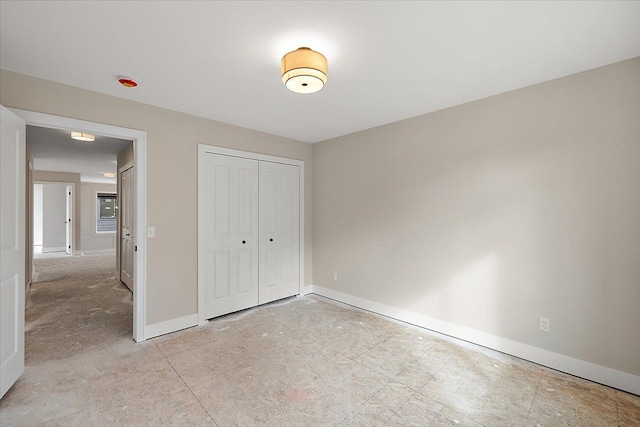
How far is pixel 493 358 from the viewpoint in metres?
2.57

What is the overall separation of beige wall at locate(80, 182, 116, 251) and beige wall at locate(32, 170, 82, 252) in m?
1.06

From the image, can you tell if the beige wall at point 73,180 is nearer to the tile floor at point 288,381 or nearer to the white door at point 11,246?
the tile floor at point 288,381

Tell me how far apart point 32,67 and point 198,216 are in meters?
1.82

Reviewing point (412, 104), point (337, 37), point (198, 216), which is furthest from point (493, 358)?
point (198, 216)

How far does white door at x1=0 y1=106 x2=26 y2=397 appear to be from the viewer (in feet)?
6.50

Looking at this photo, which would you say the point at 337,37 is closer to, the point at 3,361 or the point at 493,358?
the point at 493,358

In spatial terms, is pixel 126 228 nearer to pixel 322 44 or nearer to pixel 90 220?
pixel 322 44

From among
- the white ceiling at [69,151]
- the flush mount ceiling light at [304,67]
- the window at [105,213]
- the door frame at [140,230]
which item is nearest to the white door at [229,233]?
the door frame at [140,230]

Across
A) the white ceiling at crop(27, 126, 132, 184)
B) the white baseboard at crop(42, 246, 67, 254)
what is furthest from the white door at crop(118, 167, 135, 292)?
the white baseboard at crop(42, 246, 67, 254)

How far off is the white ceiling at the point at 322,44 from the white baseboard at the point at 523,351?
7.71ft

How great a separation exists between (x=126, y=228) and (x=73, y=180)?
16.2 ft

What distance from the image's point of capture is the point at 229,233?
3658mm

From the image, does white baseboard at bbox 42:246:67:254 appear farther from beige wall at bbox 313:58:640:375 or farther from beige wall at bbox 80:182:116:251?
beige wall at bbox 313:58:640:375

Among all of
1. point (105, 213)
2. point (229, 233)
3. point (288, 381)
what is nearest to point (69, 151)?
point (229, 233)
